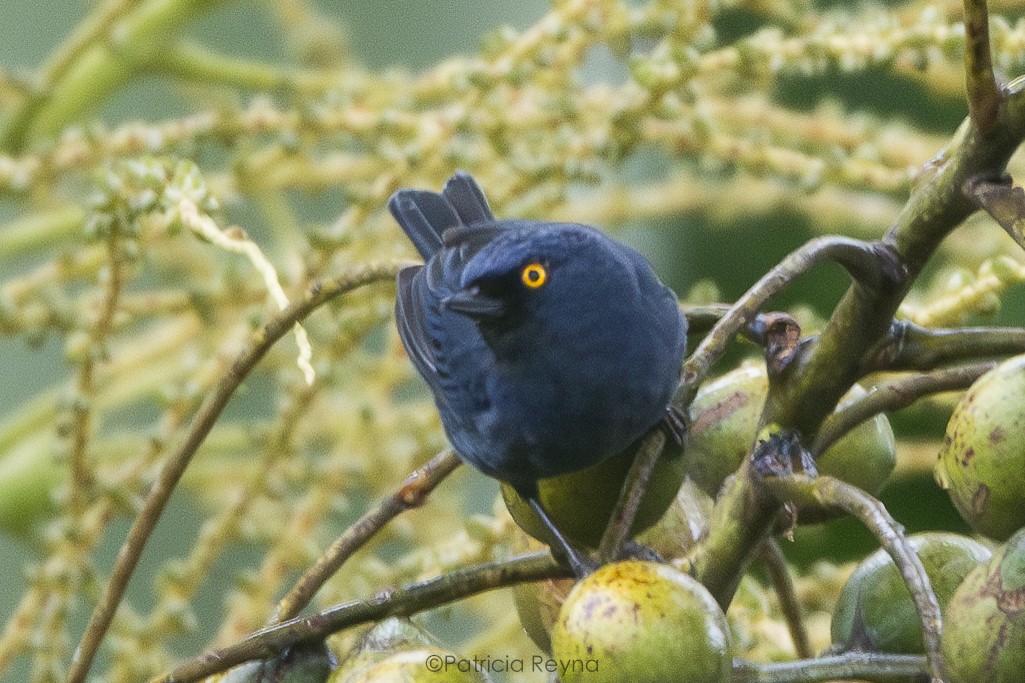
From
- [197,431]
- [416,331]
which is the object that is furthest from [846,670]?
[416,331]

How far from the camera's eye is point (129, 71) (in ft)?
4.25

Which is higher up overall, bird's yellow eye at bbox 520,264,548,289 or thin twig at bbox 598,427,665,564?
bird's yellow eye at bbox 520,264,548,289

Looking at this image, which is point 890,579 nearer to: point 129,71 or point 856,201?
point 856,201

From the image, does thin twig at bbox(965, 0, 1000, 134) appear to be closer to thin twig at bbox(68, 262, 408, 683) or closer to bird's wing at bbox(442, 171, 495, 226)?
thin twig at bbox(68, 262, 408, 683)

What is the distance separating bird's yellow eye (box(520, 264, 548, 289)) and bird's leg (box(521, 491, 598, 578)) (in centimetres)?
19

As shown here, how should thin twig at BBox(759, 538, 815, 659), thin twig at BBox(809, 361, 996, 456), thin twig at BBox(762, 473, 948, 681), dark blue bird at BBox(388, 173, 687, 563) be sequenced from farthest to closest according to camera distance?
dark blue bird at BBox(388, 173, 687, 563)
thin twig at BBox(759, 538, 815, 659)
thin twig at BBox(809, 361, 996, 456)
thin twig at BBox(762, 473, 948, 681)

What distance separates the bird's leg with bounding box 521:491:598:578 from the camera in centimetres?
48

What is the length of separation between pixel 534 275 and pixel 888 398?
0.97ft

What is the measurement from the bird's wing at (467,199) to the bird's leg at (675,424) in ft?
1.11

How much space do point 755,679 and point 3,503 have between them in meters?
0.99

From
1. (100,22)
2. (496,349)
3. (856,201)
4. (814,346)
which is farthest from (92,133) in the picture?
(856,201)

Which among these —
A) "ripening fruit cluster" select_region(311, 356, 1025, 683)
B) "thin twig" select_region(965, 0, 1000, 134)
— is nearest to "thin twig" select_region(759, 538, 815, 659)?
"ripening fruit cluster" select_region(311, 356, 1025, 683)

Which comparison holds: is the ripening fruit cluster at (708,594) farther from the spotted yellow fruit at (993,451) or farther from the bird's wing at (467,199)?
the bird's wing at (467,199)

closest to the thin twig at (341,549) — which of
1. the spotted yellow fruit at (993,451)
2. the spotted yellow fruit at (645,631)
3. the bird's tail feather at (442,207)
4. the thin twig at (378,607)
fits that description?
the thin twig at (378,607)
